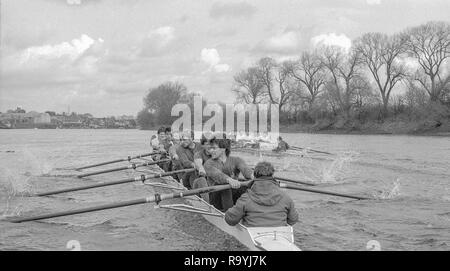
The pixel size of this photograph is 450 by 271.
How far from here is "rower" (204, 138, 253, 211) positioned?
777cm

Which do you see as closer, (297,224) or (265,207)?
(265,207)

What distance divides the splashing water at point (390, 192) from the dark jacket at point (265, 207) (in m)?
6.52

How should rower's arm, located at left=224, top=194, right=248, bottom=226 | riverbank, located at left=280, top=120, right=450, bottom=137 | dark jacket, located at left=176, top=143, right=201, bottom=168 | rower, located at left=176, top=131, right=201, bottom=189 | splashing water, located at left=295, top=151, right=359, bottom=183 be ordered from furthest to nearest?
1. riverbank, located at left=280, top=120, right=450, bottom=137
2. splashing water, located at left=295, top=151, right=359, bottom=183
3. dark jacket, located at left=176, top=143, right=201, bottom=168
4. rower, located at left=176, top=131, right=201, bottom=189
5. rower's arm, located at left=224, top=194, right=248, bottom=226

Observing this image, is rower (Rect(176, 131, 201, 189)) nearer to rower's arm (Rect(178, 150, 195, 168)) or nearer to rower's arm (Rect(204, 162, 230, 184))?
rower's arm (Rect(178, 150, 195, 168))

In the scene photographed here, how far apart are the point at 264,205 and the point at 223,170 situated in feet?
7.26

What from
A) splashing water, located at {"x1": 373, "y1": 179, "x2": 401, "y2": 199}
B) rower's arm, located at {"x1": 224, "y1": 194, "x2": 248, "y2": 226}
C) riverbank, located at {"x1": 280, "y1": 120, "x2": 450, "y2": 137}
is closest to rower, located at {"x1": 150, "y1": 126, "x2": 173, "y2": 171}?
splashing water, located at {"x1": 373, "y1": 179, "x2": 401, "y2": 199}

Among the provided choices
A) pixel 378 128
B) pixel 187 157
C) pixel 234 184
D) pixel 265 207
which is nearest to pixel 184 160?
pixel 187 157

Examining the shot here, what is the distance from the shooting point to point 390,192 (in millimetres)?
12617

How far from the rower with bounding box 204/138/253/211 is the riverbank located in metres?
37.2

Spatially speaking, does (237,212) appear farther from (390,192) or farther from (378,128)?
(378,128)

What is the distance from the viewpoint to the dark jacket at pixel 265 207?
580 cm

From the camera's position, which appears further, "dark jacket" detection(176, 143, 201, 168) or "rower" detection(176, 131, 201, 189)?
"dark jacket" detection(176, 143, 201, 168)

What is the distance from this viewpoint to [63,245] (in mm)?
7871

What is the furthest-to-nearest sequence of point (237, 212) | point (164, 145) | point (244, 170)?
Answer: point (164, 145) < point (244, 170) < point (237, 212)
